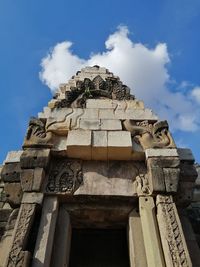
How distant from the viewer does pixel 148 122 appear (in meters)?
4.88

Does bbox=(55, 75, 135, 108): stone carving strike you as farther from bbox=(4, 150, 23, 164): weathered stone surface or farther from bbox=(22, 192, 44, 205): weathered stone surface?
bbox=(22, 192, 44, 205): weathered stone surface

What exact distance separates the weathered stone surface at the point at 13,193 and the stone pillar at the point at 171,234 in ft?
6.64

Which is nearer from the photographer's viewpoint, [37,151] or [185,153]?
[37,151]

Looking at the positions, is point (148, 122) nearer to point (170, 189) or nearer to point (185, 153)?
point (185, 153)

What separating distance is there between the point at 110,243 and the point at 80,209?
1791 millimetres

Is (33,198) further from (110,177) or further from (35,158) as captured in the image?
(110,177)

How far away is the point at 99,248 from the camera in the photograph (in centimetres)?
538

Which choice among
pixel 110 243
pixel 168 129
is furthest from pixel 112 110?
pixel 110 243

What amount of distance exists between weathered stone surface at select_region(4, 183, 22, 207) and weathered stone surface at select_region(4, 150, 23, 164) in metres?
0.47

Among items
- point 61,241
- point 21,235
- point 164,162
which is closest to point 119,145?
point 164,162

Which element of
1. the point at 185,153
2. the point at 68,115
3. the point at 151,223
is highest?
the point at 68,115

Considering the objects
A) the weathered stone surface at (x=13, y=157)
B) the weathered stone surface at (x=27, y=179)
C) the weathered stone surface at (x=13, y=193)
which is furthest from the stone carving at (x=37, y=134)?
the weathered stone surface at (x=13, y=193)

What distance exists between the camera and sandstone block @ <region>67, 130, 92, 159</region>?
4164 millimetres

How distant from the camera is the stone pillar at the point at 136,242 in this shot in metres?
3.45
